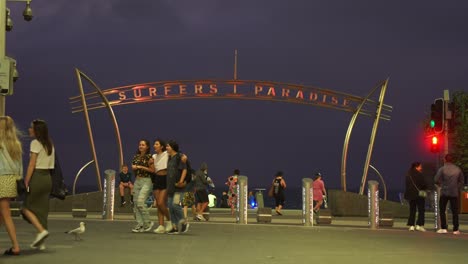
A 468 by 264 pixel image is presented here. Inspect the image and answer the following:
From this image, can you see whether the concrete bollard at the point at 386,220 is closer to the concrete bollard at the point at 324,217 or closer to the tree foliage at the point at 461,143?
the concrete bollard at the point at 324,217

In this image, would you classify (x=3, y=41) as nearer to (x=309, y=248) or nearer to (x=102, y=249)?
(x=102, y=249)

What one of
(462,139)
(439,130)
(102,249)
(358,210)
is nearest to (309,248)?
(102,249)

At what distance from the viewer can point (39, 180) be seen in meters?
11.5

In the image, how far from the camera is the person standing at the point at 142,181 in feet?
51.2

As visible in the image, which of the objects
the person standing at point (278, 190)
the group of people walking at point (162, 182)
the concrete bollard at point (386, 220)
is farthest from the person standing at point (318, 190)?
the group of people walking at point (162, 182)

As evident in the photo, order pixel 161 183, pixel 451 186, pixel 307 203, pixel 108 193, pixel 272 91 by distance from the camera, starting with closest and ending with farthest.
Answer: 1. pixel 161 183
2. pixel 451 186
3. pixel 307 203
4. pixel 108 193
5. pixel 272 91

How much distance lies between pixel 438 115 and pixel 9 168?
1250 centimetres

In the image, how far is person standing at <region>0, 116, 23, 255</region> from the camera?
417 inches

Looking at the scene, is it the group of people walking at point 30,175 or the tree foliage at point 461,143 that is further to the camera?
the tree foliage at point 461,143

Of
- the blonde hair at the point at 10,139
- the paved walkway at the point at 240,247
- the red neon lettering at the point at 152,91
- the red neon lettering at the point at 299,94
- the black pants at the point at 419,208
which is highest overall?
the red neon lettering at the point at 152,91

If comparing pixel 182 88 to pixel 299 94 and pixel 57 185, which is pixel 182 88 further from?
pixel 57 185

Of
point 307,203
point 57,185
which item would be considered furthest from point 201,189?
point 57,185

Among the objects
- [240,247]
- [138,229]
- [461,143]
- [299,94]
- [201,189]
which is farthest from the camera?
[461,143]

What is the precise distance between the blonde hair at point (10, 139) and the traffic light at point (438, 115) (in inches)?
479
